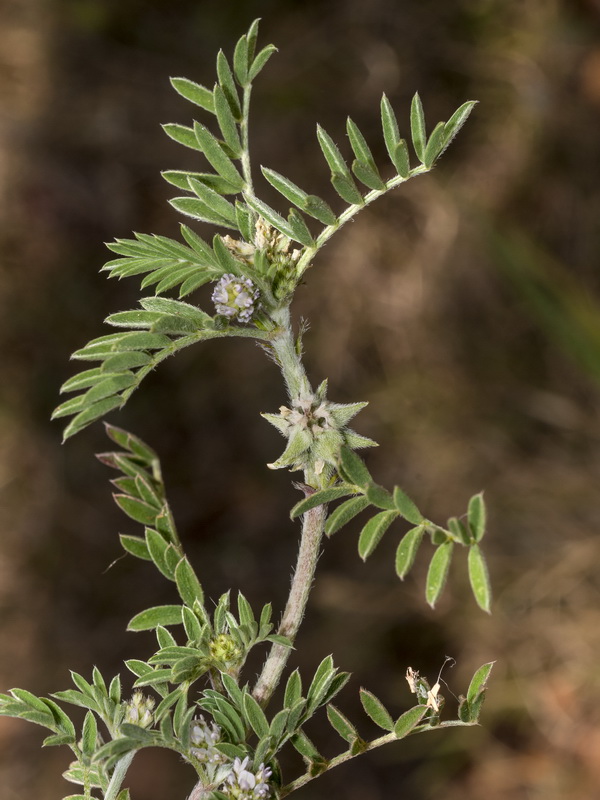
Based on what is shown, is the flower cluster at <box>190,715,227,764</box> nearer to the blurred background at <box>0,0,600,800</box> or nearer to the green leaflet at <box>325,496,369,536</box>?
the green leaflet at <box>325,496,369,536</box>

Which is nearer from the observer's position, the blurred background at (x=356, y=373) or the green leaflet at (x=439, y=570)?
the green leaflet at (x=439, y=570)

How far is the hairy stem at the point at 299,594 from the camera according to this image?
1226 mm

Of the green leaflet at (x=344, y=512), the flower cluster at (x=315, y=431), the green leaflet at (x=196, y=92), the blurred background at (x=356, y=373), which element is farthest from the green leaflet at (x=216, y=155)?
the blurred background at (x=356, y=373)

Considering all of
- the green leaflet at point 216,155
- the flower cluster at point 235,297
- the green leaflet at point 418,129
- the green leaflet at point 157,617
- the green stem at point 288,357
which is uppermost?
the green leaflet at point 216,155

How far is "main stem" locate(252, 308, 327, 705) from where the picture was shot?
48.1 inches

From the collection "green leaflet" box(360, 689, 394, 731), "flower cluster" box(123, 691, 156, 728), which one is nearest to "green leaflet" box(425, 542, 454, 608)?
"green leaflet" box(360, 689, 394, 731)

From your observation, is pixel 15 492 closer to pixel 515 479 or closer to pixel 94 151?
pixel 94 151

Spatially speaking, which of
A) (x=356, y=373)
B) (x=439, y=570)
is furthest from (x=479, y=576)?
(x=356, y=373)

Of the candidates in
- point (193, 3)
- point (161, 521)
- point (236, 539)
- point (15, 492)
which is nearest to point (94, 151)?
point (193, 3)

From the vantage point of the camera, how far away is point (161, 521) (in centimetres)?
151

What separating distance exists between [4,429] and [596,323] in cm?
359

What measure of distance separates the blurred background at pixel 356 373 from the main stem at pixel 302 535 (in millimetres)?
3114

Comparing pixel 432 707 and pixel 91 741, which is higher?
pixel 91 741

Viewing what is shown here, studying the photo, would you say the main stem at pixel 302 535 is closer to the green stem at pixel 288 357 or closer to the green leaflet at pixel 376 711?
the green stem at pixel 288 357
